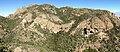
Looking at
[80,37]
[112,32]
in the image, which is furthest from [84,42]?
[112,32]

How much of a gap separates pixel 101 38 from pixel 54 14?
56.1 metres

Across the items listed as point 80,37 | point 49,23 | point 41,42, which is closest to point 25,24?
point 49,23

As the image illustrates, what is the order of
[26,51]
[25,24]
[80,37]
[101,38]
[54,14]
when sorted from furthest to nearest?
[54,14] < [25,24] < [80,37] < [101,38] < [26,51]

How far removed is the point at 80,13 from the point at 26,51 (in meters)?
78.9

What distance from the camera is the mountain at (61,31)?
126m

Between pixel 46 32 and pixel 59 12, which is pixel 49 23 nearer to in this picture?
pixel 46 32

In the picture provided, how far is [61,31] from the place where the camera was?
158m

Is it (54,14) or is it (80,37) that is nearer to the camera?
(80,37)

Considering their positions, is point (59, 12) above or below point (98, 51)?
above

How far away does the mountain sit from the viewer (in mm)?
125900

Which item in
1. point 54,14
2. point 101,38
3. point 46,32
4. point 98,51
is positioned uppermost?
point 54,14

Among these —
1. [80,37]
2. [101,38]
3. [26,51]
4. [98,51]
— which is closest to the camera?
[26,51]

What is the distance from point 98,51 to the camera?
411 ft

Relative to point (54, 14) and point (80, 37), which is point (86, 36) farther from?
point (54, 14)
